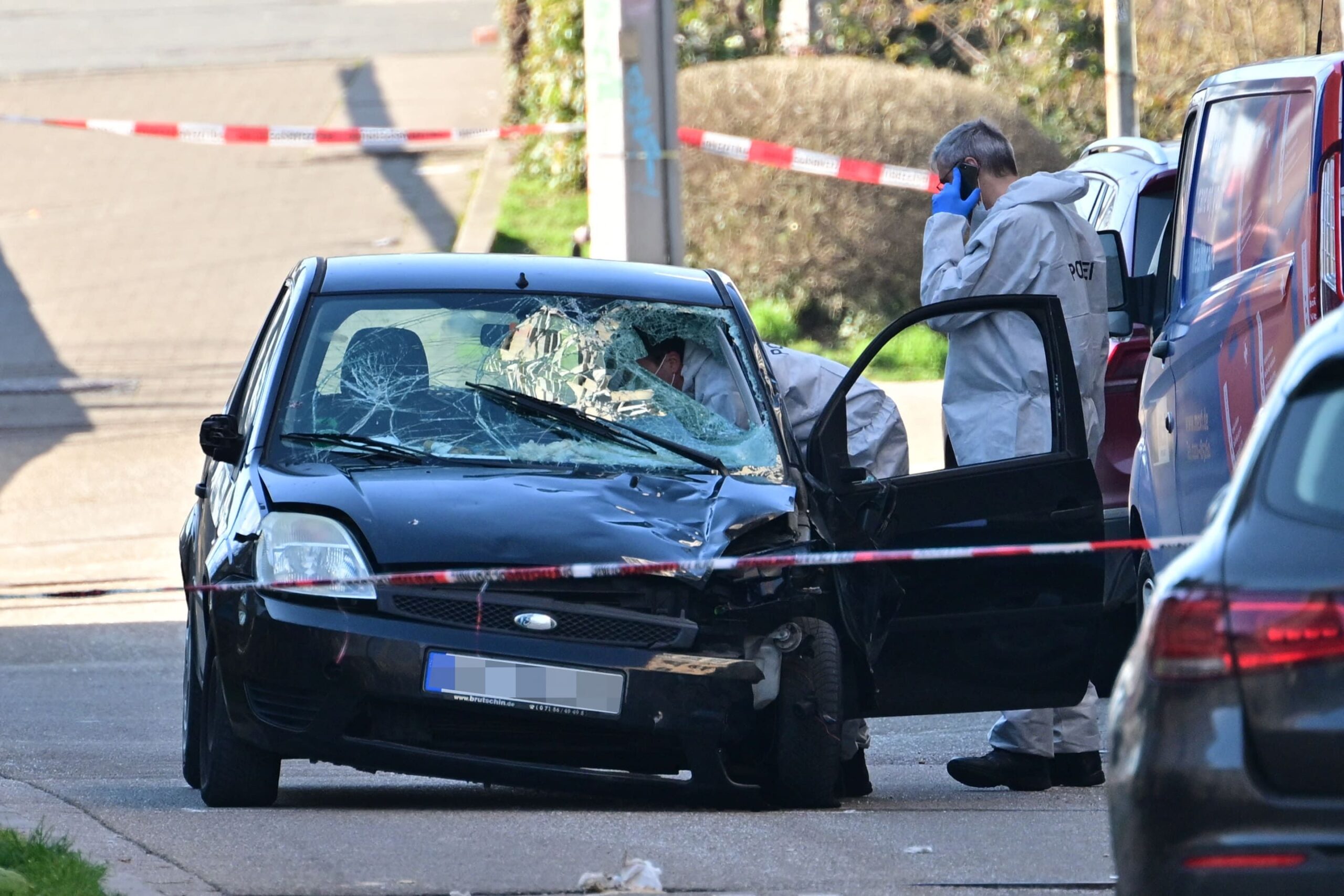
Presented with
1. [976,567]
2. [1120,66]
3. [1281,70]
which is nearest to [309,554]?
[976,567]

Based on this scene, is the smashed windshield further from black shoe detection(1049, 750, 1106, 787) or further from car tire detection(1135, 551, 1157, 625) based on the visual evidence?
car tire detection(1135, 551, 1157, 625)

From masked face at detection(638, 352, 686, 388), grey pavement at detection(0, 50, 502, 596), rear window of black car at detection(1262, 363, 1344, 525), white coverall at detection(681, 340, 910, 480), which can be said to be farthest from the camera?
grey pavement at detection(0, 50, 502, 596)

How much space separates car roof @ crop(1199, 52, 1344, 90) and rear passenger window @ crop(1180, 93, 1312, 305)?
0.06m

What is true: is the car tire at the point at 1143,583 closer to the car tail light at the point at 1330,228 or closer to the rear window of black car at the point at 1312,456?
the car tail light at the point at 1330,228

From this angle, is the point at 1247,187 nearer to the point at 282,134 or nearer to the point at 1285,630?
the point at 1285,630

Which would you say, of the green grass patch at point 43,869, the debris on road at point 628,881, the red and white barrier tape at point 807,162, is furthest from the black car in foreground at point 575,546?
the red and white barrier tape at point 807,162

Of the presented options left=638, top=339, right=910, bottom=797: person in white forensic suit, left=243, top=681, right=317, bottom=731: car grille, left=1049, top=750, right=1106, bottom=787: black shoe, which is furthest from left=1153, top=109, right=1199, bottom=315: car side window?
left=243, top=681, right=317, bottom=731: car grille

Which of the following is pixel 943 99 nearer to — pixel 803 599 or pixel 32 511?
pixel 32 511

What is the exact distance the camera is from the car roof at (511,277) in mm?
6781

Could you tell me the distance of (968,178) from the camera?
7.18 metres

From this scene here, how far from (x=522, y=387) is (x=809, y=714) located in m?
1.33

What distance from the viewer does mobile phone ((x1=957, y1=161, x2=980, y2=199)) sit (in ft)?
23.5

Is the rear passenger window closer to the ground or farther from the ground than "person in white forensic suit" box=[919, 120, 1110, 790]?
farther from the ground

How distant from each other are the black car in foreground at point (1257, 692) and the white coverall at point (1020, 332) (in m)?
3.08
